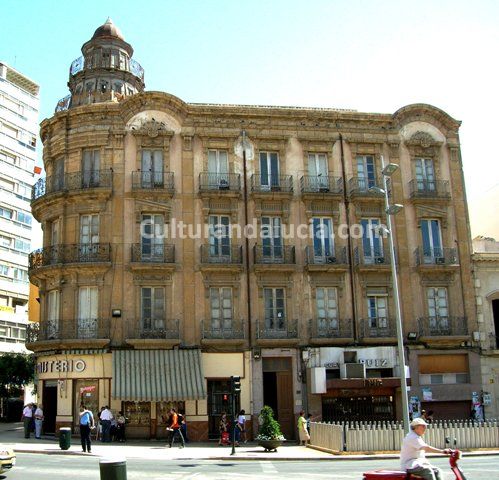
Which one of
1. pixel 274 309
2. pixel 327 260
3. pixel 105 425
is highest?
pixel 327 260

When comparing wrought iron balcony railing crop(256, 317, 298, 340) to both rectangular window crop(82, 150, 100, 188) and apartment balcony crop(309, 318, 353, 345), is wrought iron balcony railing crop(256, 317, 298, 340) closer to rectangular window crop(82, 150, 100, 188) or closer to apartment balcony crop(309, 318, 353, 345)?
apartment balcony crop(309, 318, 353, 345)

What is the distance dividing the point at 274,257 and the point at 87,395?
11.0 m

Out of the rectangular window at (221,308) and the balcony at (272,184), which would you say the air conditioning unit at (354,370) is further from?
the balcony at (272,184)

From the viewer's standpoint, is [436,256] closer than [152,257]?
No

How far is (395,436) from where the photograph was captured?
2412 centimetres

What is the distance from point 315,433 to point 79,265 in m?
13.4

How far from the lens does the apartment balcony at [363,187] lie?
35.2m

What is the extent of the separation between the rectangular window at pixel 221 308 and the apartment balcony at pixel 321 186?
21.0 ft

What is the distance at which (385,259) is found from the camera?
35000 millimetres

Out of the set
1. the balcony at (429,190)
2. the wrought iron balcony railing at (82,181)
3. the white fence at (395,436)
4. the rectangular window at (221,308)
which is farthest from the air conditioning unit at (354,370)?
the wrought iron balcony railing at (82,181)

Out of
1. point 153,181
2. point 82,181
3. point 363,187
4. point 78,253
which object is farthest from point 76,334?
point 363,187

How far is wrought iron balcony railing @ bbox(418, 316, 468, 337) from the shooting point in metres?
34.1

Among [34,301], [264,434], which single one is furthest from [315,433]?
[34,301]

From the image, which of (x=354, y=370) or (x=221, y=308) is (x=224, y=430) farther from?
(x=354, y=370)
